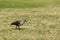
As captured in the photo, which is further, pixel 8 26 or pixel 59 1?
pixel 59 1

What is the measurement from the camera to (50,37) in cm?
1231

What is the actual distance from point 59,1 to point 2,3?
8273 mm

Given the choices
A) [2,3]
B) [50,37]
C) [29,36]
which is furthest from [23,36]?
[2,3]

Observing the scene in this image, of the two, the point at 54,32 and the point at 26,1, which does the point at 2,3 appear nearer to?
the point at 26,1

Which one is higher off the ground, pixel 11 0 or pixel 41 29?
pixel 41 29

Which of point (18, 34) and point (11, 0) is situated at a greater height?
point (18, 34)

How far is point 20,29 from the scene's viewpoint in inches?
557

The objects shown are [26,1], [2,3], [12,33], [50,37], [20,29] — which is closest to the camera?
[50,37]

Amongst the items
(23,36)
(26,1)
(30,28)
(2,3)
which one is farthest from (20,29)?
(26,1)

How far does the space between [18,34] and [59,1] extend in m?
20.5

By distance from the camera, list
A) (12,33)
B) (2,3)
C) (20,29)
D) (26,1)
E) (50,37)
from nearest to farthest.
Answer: (50,37) → (12,33) → (20,29) → (2,3) → (26,1)

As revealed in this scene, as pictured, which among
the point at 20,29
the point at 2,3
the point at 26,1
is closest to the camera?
the point at 20,29

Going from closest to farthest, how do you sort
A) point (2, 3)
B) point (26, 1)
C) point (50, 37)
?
point (50, 37) < point (2, 3) < point (26, 1)

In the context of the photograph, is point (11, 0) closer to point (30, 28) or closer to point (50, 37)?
point (30, 28)
